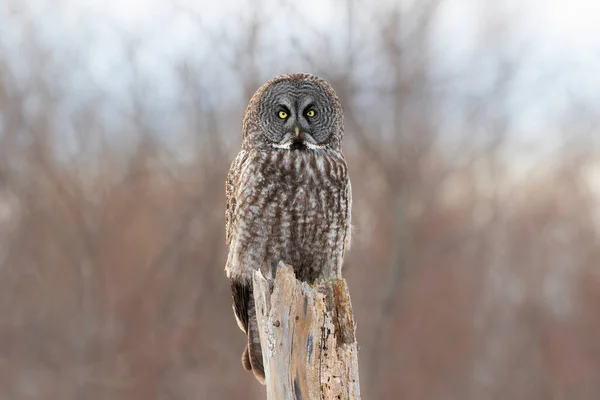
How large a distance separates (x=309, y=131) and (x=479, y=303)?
5333 mm

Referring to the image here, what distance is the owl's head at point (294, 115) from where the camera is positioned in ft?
7.59

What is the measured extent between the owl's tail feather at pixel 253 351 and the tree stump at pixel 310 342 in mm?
510

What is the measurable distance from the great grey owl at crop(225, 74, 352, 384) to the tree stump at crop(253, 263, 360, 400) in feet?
1.65

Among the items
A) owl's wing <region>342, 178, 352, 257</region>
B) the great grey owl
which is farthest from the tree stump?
owl's wing <region>342, 178, 352, 257</region>

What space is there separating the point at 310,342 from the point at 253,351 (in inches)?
25.9

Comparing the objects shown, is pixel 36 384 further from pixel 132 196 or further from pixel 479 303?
pixel 479 303

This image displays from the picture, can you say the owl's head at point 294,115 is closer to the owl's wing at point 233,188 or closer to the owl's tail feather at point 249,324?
the owl's wing at point 233,188

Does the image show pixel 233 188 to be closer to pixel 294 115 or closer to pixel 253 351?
pixel 294 115

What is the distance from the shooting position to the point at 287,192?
222 cm

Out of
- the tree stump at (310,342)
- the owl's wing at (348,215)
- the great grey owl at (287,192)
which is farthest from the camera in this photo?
the owl's wing at (348,215)

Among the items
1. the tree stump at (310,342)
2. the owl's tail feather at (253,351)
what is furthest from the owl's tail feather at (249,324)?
the tree stump at (310,342)

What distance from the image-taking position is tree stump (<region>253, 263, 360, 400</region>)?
66.4 inches

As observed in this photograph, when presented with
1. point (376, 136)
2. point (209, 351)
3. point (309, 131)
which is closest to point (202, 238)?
point (209, 351)

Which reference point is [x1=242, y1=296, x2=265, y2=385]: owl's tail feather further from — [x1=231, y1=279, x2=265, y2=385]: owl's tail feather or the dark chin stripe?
the dark chin stripe
